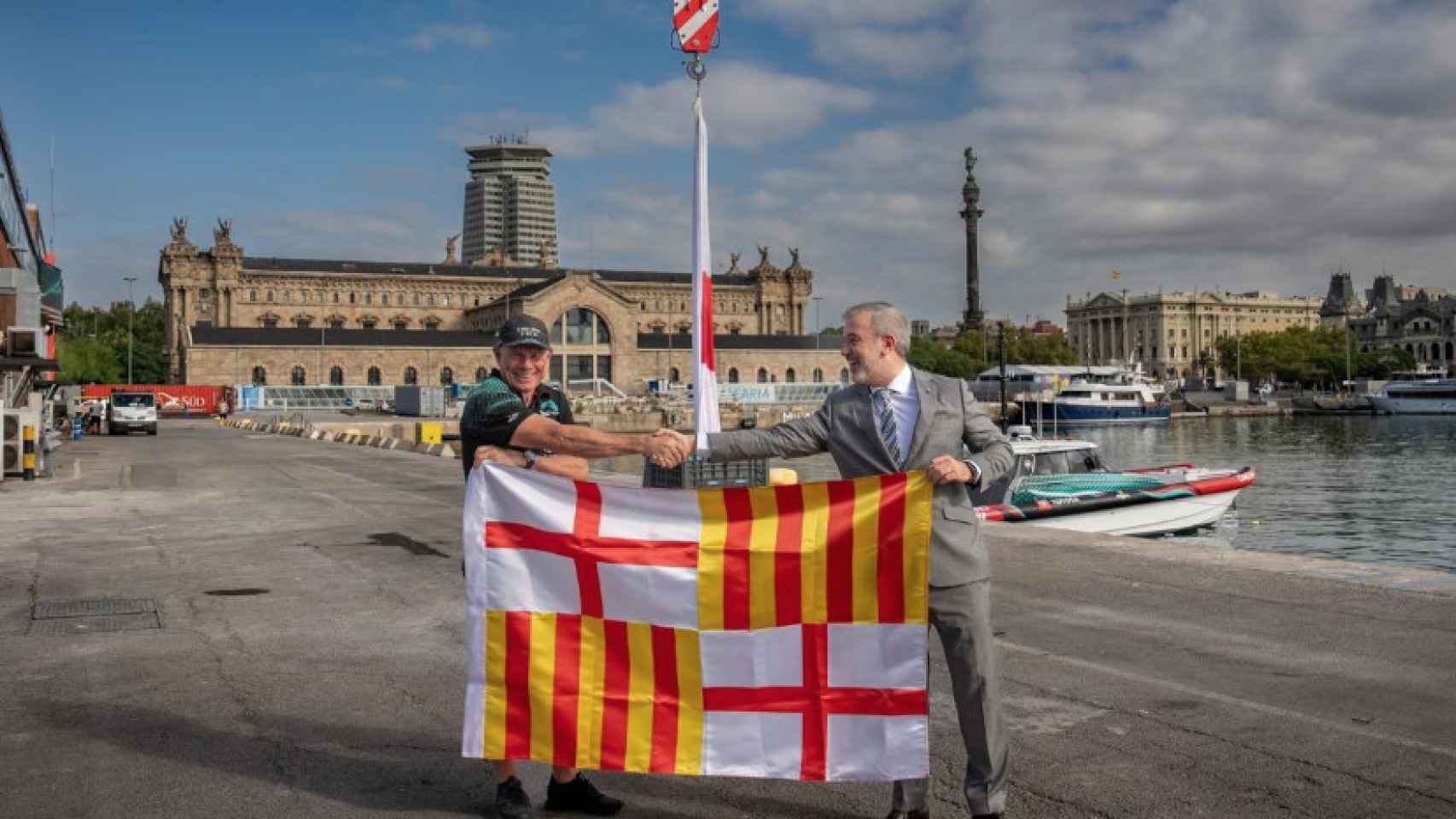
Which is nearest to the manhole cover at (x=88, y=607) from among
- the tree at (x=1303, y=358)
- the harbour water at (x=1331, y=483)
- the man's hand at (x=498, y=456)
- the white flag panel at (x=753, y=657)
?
the man's hand at (x=498, y=456)

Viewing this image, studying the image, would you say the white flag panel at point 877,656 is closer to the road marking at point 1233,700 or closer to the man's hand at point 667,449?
the man's hand at point 667,449

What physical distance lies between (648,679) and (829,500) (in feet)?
3.39

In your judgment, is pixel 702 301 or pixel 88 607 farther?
pixel 702 301

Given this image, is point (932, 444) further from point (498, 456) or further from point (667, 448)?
point (498, 456)

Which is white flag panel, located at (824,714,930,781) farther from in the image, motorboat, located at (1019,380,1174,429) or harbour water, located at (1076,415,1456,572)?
motorboat, located at (1019,380,1174,429)

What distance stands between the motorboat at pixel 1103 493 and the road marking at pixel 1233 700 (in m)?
11.1

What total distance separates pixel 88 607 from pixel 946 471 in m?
7.96

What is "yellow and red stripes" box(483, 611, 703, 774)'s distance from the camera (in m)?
4.77

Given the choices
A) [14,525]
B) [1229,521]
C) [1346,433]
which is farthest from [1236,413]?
[14,525]

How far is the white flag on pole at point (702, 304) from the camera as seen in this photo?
458 inches

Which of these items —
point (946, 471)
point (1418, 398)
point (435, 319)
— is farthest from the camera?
point (435, 319)

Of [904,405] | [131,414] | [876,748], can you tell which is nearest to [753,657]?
[876,748]

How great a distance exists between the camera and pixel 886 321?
4797 millimetres

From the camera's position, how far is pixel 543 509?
16.2ft
